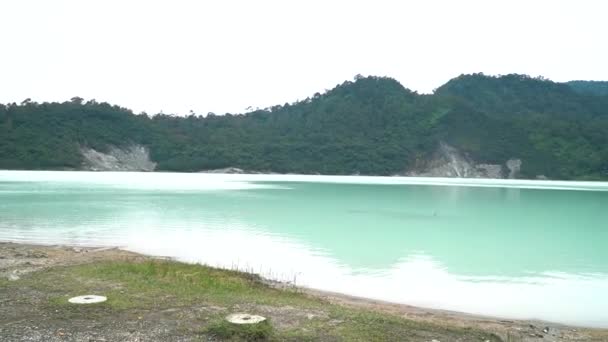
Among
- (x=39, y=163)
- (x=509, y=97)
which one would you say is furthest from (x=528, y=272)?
(x=509, y=97)

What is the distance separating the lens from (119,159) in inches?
4941

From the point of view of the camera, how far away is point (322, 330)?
7.78 meters

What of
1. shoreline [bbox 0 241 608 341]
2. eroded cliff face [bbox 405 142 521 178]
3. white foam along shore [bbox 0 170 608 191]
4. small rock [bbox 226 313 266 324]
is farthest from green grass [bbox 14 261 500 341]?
eroded cliff face [bbox 405 142 521 178]

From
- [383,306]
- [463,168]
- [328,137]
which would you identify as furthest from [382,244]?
[328,137]

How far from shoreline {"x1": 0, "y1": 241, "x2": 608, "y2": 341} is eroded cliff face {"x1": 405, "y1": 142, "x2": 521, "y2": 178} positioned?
4662 inches

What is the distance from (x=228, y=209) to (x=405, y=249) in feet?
Answer: 52.2

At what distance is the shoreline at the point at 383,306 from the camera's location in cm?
937

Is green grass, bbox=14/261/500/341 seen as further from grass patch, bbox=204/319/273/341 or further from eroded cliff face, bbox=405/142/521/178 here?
eroded cliff face, bbox=405/142/521/178

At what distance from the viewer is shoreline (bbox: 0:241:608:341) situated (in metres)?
9.37

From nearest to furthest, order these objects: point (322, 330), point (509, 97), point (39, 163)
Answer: point (322, 330)
point (39, 163)
point (509, 97)

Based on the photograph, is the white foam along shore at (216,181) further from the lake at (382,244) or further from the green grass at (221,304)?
the green grass at (221,304)

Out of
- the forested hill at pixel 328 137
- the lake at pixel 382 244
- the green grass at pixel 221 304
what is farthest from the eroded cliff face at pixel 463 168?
the green grass at pixel 221 304

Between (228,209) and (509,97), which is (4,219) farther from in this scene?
(509,97)

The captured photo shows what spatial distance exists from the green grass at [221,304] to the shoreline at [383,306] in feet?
2.33
